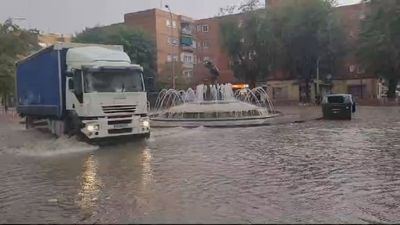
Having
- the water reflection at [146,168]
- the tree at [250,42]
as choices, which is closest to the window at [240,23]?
the tree at [250,42]

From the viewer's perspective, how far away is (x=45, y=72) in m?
21.7

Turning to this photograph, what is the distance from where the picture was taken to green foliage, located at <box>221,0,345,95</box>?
6531cm

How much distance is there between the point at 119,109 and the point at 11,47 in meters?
34.2

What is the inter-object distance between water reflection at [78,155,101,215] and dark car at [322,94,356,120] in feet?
74.4

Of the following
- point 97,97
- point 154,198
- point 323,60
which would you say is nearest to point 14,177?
point 154,198

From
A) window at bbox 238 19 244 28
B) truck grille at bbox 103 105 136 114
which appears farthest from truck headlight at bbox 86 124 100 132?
window at bbox 238 19 244 28

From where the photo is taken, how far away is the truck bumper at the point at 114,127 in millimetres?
18125

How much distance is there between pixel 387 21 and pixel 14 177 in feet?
174

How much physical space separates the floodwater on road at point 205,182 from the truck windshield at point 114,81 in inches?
81.4

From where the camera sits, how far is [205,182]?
1057cm

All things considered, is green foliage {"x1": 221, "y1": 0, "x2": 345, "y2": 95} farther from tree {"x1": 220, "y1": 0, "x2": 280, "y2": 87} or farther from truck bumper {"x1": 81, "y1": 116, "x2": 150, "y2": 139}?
truck bumper {"x1": 81, "y1": 116, "x2": 150, "y2": 139}

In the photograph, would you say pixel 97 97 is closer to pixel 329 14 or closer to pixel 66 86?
pixel 66 86

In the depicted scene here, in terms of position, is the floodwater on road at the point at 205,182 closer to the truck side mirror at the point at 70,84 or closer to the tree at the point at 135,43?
the truck side mirror at the point at 70,84

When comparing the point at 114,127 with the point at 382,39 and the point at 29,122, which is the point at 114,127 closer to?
the point at 29,122
